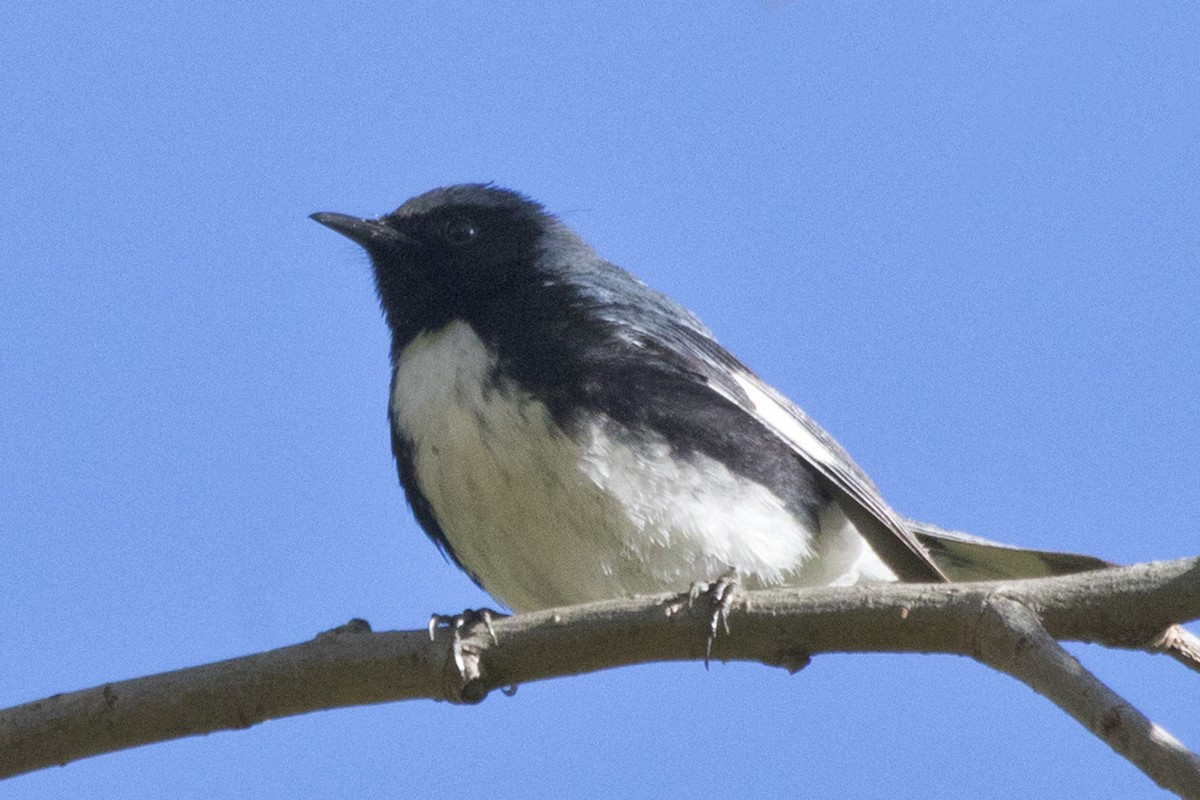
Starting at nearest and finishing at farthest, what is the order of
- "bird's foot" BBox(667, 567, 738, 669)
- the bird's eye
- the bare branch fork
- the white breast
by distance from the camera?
the bare branch fork < "bird's foot" BBox(667, 567, 738, 669) < the white breast < the bird's eye

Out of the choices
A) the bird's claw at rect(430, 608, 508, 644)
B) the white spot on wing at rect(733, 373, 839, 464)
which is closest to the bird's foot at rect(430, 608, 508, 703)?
the bird's claw at rect(430, 608, 508, 644)

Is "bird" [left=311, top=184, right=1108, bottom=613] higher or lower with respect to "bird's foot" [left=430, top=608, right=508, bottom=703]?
higher

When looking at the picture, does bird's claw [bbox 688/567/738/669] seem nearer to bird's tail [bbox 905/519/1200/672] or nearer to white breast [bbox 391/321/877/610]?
white breast [bbox 391/321/877/610]

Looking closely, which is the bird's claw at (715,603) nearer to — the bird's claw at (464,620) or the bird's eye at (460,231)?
the bird's claw at (464,620)

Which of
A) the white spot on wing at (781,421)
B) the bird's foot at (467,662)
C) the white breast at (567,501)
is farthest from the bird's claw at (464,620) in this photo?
the white spot on wing at (781,421)

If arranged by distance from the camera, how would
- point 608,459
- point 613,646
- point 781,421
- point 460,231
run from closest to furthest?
point 613,646 < point 608,459 < point 781,421 < point 460,231

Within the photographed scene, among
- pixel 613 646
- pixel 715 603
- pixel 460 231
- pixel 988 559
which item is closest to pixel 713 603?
pixel 715 603

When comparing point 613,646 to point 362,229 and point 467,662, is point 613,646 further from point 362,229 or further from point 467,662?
point 362,229
